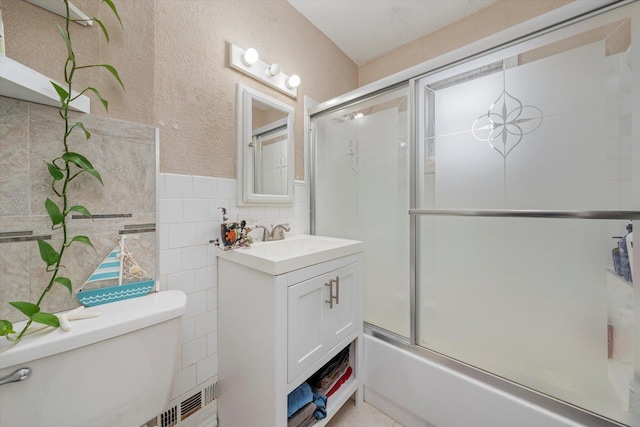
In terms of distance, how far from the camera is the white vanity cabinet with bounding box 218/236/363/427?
866 millimetres

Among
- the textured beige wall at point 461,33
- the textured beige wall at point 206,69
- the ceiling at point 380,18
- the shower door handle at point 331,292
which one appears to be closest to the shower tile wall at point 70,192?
the textured beige wall at point 206,69

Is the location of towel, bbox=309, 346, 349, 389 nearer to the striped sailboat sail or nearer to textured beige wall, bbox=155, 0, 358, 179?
the striped sailboat sail

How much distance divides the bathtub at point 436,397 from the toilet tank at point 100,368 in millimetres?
1028

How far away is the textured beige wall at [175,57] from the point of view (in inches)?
29.0

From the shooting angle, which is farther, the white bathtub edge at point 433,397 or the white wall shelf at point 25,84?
the white bathtub edge at point 433,397

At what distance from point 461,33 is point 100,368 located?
2.60 metres

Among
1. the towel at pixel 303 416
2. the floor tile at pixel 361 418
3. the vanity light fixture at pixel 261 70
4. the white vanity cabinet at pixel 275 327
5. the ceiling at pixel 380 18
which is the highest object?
the ceiling at pixel 380 18

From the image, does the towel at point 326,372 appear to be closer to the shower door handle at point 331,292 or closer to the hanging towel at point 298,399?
the hanging towel at point 298,399

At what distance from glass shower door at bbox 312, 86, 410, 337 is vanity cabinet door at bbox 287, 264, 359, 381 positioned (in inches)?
11.1

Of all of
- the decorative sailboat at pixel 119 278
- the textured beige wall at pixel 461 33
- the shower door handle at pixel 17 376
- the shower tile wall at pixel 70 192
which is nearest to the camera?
the shower door handle at pixel 17 376

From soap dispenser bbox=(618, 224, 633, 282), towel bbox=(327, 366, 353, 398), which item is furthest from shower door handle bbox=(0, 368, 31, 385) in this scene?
soap dispenser bbox=(618, 224, 633, 282)

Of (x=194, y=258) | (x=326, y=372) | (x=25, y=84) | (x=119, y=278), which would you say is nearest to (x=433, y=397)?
(x=326, y=372)

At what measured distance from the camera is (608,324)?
2.79ft

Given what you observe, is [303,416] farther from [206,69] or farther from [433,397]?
[206,69]
